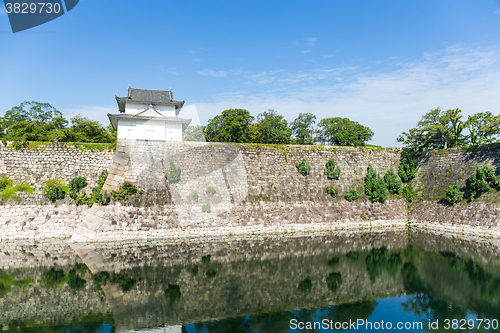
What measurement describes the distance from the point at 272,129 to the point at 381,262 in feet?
92.8

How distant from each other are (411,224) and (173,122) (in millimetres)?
23202

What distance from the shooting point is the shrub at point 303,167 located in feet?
89.6

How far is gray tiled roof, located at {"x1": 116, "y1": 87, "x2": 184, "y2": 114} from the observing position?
3211 centimetres

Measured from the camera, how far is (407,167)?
30.0 m

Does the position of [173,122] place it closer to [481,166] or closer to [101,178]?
[101,178]

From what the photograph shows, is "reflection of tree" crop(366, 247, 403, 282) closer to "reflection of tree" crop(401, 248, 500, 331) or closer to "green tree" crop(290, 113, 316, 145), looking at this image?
"reflection of tree" crop(401, 248, 500, 331)

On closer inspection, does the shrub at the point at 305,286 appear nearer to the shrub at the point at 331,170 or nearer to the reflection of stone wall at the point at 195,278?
the reflection of stone wall at the point at 195,278

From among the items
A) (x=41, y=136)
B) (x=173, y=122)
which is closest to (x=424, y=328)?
(x=173, y=122)

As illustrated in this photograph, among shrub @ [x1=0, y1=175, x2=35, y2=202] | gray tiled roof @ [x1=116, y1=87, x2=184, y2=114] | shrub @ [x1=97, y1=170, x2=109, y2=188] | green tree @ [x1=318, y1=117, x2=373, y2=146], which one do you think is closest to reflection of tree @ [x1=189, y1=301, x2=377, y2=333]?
shrub @ [x1=97, y1=170, x2=109, y2=188]

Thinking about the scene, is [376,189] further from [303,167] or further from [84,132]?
[84,132]

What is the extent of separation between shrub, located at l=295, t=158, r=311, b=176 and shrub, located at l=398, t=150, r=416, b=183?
967 centimetres

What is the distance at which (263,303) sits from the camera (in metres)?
11.4

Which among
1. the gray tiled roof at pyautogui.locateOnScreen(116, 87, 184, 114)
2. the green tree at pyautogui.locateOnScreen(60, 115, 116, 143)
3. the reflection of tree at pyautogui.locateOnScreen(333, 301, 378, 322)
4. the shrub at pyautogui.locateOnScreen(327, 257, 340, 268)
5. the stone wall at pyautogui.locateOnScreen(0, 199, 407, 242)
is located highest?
the gray tiled roof at pyautogui.locateOnScreen(116, 87, 184, 114)

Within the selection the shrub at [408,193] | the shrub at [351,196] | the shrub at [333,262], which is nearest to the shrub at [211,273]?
the shrub at [333,262]
